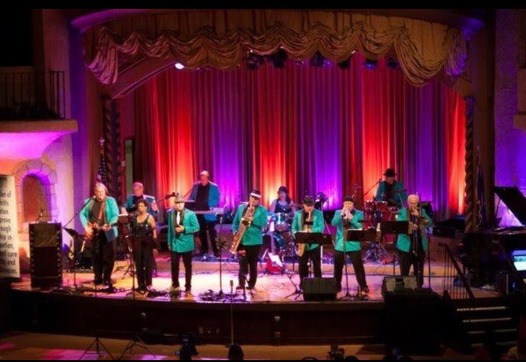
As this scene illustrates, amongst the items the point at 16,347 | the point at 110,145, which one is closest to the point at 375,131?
the point at 110,145

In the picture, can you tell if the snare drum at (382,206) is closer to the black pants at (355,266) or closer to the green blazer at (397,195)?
the green blazer at (397,195)

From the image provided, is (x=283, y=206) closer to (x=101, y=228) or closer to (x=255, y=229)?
(x=255, y=229)

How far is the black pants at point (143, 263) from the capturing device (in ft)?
56.1

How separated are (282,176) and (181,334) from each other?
8.65m

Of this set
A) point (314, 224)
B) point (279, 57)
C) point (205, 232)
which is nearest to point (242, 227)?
point (314, 224)

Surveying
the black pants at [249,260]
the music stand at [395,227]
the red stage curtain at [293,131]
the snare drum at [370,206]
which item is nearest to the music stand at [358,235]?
the music stand at [395,227]

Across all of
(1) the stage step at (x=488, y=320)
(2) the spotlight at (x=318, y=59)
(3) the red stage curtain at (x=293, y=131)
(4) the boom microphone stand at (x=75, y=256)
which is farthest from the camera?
(3) the red stage curtain at (x=293, y=131)

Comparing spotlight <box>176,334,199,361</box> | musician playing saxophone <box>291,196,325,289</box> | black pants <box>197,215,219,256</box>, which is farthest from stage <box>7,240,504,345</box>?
black pants <box>197,215,219,256</box>

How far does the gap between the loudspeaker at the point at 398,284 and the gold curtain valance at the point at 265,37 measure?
17.4 feet

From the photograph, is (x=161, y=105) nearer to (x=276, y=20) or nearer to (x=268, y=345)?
(x=276, y=20)

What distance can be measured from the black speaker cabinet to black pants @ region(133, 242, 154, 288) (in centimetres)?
170

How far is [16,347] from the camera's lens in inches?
634

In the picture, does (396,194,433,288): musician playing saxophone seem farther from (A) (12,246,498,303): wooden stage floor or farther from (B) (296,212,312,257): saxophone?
(B) (296,212,312,257): saxophone

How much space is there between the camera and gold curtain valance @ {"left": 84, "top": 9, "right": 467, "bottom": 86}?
19.2m
